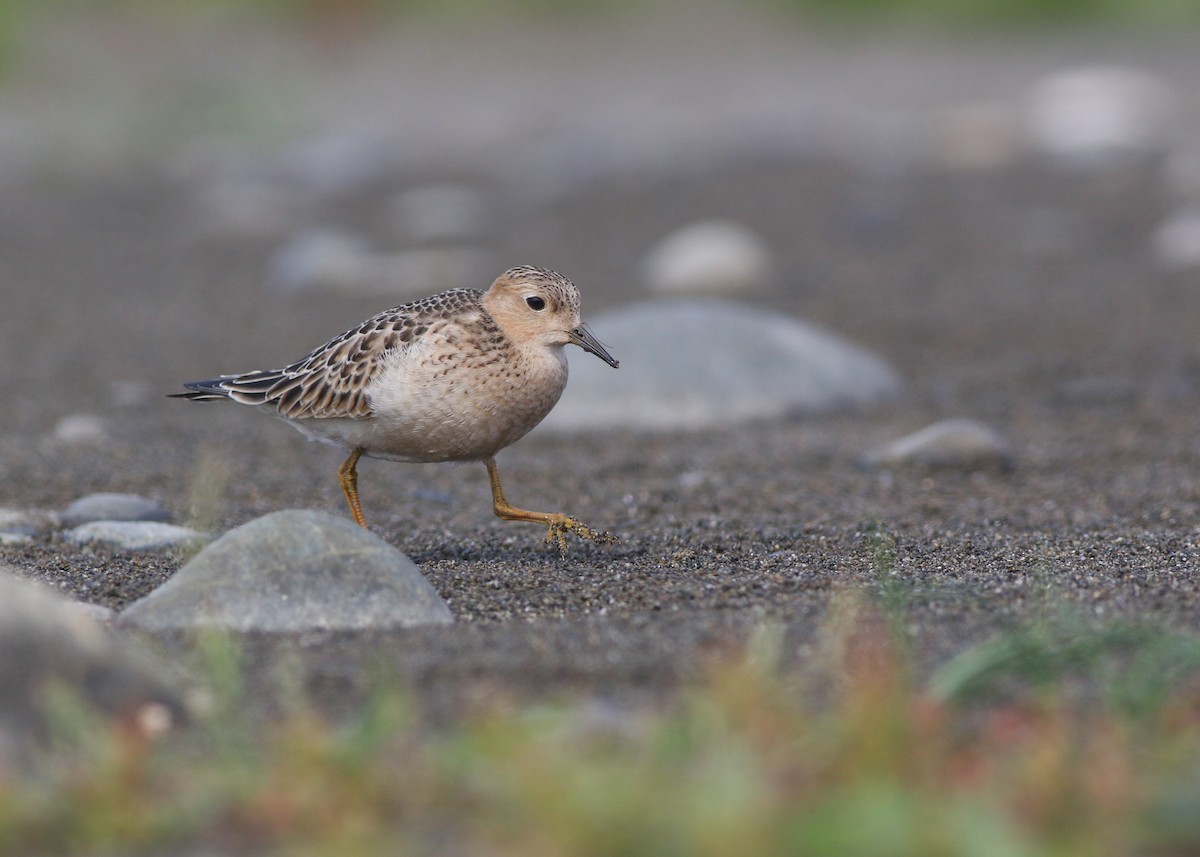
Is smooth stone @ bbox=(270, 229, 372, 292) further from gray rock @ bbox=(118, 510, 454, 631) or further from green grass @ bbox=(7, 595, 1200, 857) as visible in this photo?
green grass @ bbox=(7, 595, 1200, 857)

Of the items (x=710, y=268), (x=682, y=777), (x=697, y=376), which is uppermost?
(x=710, y=268)

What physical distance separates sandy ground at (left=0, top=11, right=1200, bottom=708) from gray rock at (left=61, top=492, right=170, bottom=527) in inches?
7.7

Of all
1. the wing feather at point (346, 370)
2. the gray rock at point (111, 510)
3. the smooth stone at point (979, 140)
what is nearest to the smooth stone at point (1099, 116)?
the smooth stone at point (979, 140)

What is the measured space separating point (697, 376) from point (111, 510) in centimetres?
294

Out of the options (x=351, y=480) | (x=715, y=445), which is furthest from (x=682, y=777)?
(x=715, y=445)

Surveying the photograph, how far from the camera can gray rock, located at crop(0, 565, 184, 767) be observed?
3.04 meters

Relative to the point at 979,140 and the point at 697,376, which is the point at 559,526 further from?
the point at 979,140

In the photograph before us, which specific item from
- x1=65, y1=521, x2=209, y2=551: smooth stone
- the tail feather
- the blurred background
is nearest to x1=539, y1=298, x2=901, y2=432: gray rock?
the blurred background

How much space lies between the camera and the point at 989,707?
3.16 metres

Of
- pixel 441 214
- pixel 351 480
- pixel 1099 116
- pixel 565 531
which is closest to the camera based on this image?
pixel 565 531

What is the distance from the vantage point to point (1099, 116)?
54.7ft

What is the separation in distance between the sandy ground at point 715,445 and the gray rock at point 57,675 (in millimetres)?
375

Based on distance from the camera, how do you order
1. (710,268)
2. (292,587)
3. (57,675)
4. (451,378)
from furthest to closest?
1. (710,268)
2. (451,378)
3. (292,587)
4. (57,675)

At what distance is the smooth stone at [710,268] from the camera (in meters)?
10.7
